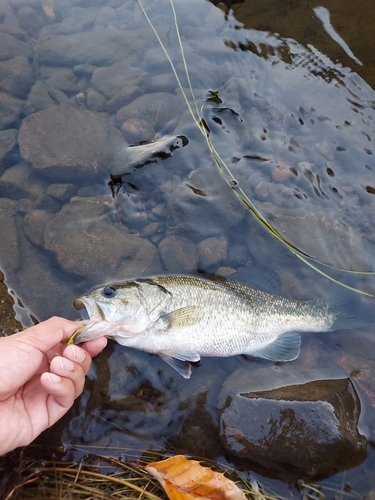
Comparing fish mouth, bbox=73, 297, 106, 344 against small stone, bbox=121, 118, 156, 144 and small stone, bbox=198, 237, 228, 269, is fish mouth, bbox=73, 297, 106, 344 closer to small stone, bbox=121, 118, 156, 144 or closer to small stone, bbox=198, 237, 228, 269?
small stone, bbox=198, 237, 228, 269

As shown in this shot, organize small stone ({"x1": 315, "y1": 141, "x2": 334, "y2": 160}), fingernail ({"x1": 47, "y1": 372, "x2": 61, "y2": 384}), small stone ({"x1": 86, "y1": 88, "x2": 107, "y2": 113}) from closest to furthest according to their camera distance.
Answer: fingernail ({"x1": 47, "y1": 372, "x2": 61, "y2": 384}) → small stone ({"x1": 315, "y1": 141, "x2": 334, "y2": 160}) → small stone ({"x1": 86, "y1": 88, "x2": 107, "y2": 113})

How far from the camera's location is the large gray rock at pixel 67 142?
16.2ft

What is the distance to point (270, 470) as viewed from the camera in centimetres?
358

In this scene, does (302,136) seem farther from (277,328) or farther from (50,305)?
(50,305)

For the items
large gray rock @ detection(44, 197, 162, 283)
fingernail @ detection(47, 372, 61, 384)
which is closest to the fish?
large gray rock @ detection(44, 197, 162, 283)

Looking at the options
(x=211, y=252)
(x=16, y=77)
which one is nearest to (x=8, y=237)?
(x=211, y=252)

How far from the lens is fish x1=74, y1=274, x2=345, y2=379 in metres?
3.86

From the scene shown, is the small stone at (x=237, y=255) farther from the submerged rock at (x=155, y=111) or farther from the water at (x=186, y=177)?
the submerged rock at (x=155, y=111)

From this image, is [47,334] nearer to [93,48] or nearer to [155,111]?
[155,111]

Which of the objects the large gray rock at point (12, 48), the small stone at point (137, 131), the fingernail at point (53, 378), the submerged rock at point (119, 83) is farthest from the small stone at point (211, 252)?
the large gray rock at point (12, 48)

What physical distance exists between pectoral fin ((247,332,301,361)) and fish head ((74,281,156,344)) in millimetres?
1251

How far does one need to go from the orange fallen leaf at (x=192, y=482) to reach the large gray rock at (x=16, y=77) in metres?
5.20

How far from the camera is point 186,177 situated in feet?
16.4

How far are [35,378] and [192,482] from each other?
154 cm
